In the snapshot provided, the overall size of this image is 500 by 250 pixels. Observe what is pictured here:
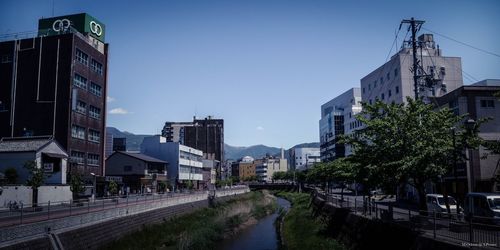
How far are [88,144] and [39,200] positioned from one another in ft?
79.0

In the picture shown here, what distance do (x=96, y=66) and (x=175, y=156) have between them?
37.2 meters

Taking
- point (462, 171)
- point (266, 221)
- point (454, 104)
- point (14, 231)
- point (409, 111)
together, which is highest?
point (454, 104)

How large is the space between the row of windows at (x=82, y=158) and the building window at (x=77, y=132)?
2.45m

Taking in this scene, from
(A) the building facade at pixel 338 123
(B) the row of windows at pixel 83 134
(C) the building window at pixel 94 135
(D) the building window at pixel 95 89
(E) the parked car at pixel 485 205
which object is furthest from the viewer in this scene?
(A) the building facade at pixel 338 123

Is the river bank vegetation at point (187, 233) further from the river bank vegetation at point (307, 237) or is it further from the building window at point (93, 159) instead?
the building window at point (93, 159)

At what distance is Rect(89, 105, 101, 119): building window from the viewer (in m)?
66.5

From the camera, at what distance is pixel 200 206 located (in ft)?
218

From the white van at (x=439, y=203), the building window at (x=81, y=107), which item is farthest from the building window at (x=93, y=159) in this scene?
the white van at (x=439, y=203)

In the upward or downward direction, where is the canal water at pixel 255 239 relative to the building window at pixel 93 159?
downward

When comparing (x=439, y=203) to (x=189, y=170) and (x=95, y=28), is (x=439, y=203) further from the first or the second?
(x=189, y=170)

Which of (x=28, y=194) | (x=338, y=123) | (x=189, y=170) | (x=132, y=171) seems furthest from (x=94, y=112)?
(x=338, y=123)

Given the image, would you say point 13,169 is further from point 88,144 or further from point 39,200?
point 88,144

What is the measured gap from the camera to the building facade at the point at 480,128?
144 ft

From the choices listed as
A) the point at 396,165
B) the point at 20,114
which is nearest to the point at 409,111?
the point at 396,165
